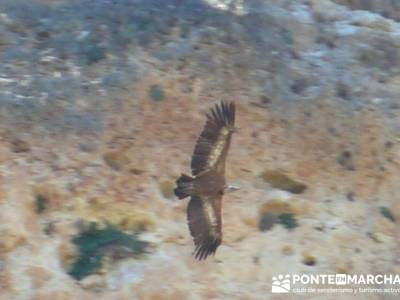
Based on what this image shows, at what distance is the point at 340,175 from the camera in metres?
13.0

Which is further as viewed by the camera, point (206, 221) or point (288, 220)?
point (288, 220)

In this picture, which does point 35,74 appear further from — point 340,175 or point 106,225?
point 340,175

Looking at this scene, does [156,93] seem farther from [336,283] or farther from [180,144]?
[336,283]

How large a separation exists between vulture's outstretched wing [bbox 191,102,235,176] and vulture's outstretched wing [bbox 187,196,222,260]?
359 mm

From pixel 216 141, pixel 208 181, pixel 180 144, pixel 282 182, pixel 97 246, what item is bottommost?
pixel 97 246

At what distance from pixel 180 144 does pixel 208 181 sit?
7.25 ft

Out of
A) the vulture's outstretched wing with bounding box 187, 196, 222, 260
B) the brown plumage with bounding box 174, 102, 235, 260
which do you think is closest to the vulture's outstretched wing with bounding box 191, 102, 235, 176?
the brown plumage with bounding box 174, 102, 235, 260

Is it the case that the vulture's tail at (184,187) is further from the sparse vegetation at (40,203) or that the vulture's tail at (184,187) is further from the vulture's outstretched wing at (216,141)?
the sparse vegetation at (40,203)

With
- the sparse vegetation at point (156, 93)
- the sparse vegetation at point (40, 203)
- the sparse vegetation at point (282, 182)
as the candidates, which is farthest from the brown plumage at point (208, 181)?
the sparse vegetation at point (156, 93)

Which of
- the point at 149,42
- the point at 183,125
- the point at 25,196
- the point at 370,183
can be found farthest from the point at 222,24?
the point at 25,196

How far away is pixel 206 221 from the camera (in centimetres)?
1059

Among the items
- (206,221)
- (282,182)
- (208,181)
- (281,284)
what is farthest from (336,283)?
(208,181)

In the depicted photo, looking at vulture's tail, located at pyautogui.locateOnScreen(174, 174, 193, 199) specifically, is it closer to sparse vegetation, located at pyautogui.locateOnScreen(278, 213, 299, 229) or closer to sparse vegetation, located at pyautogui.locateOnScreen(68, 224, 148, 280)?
sparse vegetation, located at pyautogui.locateOnScreen(68, 224, 148, 280)

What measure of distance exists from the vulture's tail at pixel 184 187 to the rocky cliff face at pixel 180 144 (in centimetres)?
124
